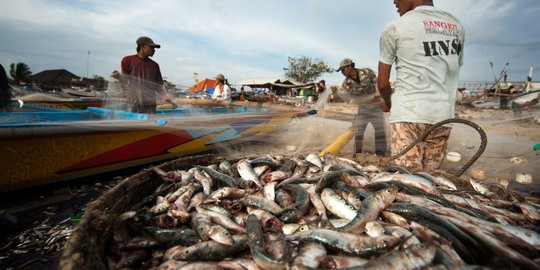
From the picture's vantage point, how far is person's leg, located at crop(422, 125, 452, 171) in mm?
3282

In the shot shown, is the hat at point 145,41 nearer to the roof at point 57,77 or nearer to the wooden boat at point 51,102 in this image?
the wooden boat at point 51,102

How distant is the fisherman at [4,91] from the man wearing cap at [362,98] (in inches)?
290

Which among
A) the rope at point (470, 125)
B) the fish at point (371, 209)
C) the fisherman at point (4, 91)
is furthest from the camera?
the fisherman at point (4, 91)

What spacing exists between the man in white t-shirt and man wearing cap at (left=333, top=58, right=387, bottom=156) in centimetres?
295

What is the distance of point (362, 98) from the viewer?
6.93 m

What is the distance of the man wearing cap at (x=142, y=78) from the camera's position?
6.10m

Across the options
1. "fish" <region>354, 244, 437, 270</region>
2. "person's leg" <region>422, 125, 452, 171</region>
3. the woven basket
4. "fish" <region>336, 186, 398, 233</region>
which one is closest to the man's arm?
"person's leg" <region>422, 125, 452, 171</region>

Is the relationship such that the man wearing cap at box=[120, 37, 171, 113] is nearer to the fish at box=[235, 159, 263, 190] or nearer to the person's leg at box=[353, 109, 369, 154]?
the fish at box=[235, 159, 263, 190]

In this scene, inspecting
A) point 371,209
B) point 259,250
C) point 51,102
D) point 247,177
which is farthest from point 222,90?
point 259,250

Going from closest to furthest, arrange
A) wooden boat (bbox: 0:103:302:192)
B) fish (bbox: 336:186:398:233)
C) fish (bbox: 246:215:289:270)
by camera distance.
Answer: fish (bbox: 246:215:289:270) → fish (bbox: 336:186:398:233) → wooden boat (bbox: 0:103:302:192)

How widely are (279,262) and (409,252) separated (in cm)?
73

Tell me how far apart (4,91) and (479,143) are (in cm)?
1104

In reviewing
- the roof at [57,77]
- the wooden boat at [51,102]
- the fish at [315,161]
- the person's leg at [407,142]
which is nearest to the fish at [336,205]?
the fish at [315,161]

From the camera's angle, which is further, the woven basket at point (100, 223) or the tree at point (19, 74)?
the tree at point (19, 74)
